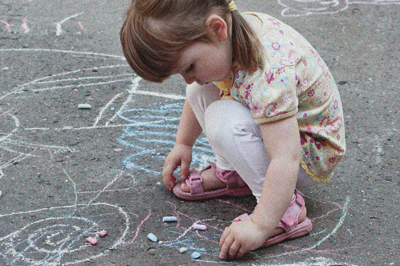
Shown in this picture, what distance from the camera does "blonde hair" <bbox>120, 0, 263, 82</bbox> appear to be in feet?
4.82

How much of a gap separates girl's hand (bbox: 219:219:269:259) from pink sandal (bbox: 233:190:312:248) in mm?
81

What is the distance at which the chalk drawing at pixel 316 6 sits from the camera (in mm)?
3510

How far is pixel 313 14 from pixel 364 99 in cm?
108

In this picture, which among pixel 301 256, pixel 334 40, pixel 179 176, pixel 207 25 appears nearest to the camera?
pixel 207 25

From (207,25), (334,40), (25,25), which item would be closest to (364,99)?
(334,40)

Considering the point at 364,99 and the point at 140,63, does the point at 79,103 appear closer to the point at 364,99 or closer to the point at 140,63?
the point at 140,63

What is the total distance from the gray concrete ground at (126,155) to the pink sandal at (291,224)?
0.03m

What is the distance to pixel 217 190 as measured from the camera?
1942mm

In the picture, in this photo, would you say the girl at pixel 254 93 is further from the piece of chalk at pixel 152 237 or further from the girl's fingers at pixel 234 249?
the piece of chalk at pixel 152 237

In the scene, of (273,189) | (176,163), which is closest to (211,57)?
(273,189)

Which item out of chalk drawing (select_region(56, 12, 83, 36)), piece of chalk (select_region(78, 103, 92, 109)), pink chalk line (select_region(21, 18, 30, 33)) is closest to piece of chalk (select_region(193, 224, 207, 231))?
piece of chalk (select_region(78, 103, 92, 109))

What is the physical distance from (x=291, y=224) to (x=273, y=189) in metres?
0.20

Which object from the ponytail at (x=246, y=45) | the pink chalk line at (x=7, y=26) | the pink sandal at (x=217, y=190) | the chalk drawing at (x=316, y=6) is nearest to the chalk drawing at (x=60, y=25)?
the pink chalk line at (x=7, y=26)

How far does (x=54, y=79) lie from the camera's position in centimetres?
273
